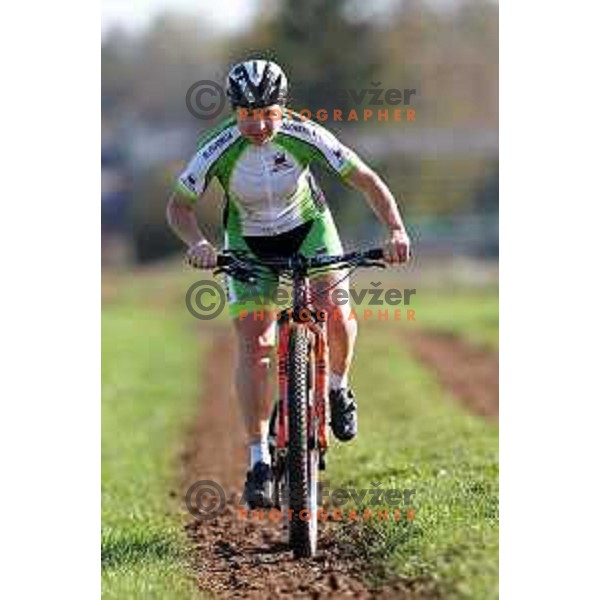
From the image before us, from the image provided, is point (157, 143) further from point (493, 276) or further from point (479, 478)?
point (479, 478)

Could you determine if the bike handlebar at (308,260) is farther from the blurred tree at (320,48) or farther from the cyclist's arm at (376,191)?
the blurred tree at (320,48)

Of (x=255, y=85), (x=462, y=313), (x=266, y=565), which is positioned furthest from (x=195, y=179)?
(x=462, y=313)

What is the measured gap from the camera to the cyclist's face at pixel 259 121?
6.95 m

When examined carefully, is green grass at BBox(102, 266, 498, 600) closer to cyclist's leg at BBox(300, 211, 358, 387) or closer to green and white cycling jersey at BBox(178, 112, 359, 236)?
cyclist's leg at BBox(300, 211, 358, 387)

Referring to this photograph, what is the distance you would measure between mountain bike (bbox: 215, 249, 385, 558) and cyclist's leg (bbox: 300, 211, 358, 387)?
0.32 feet

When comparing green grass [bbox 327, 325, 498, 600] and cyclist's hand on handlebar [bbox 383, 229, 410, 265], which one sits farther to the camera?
cyclist's hand on handlebar [bbox 383, 229, 410, 265]

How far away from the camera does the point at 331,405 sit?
7.46 meters

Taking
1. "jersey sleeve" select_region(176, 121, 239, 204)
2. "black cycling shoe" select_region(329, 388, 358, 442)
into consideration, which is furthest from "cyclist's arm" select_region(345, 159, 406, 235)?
"black cycling shoe" select_region(329, 388, 358, 442)

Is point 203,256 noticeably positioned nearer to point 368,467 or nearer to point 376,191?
point 376,191

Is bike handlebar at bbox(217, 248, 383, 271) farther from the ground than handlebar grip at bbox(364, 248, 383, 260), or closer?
closer

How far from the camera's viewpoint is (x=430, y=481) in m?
8.27

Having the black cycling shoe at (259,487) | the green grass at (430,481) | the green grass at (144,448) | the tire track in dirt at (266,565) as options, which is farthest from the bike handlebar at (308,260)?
the green grass at (144,448)

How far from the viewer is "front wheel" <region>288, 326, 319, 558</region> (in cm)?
670

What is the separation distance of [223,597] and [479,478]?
7.89ft
